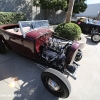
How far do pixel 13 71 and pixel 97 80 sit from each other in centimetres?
254

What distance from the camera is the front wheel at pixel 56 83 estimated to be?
2.01 meters

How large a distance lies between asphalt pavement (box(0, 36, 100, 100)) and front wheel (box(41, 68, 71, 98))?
0.49 ft

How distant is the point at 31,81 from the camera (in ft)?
8.64

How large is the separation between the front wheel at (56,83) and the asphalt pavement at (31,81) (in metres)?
0.15

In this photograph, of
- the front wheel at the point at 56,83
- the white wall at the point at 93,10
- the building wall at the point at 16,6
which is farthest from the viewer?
the white wall at the point at 93,10

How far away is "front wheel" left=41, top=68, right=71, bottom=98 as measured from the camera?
6.58 feet

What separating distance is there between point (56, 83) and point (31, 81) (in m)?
0.81

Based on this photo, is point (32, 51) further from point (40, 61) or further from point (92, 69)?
point (92, 69)

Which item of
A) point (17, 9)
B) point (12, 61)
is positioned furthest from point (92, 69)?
Answer: point (17, 9)

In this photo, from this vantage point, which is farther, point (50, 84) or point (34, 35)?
point (34, 35)

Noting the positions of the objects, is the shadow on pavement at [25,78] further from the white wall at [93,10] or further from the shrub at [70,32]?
the white wall at [93,10]

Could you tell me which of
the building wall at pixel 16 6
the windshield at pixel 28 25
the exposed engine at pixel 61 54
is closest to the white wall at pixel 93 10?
the building wall at pixel 16 6

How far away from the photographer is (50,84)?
226 centimetres

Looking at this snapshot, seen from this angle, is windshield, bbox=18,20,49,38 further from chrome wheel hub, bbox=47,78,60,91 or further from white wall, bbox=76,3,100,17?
white wall, bbox=76,3,100,17
